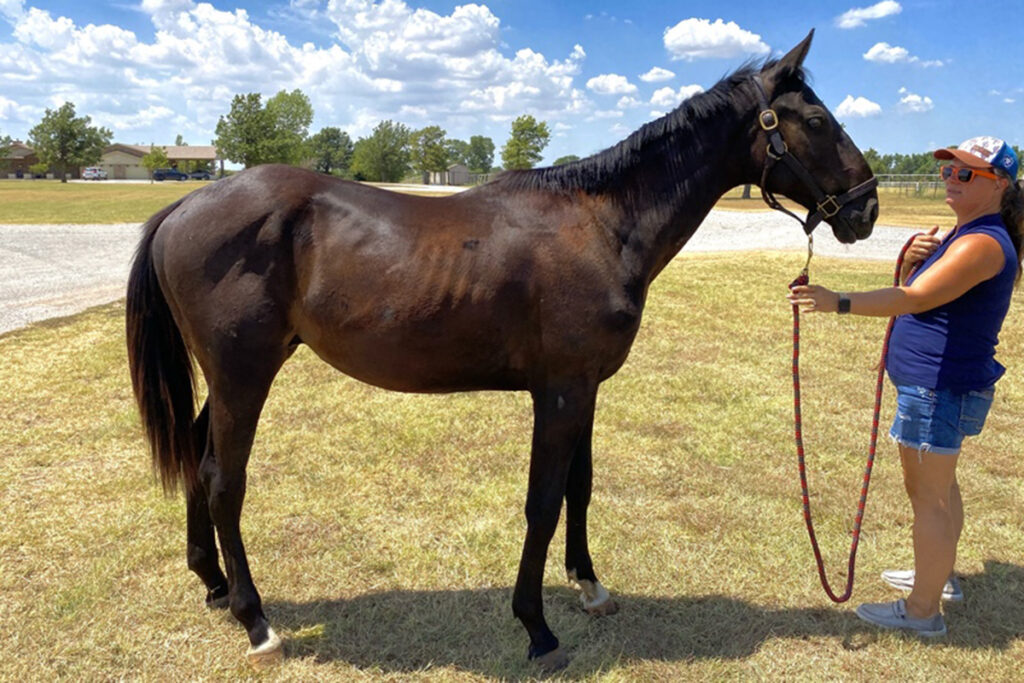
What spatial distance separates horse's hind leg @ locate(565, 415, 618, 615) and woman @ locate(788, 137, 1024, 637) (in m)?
1.27

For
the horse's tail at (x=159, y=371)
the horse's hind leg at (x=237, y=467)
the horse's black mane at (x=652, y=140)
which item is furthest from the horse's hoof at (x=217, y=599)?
the horse's black mane at (x=652, y=140)

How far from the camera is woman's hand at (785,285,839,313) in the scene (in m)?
2.79

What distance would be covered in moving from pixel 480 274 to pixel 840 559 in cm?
281

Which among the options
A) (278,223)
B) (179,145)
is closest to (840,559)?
(278,223)

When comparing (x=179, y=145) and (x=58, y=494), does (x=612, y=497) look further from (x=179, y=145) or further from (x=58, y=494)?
(x=179, y=145)

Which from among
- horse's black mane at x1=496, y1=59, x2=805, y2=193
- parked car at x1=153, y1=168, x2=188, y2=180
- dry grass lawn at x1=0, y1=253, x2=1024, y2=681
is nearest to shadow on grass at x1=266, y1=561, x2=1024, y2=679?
dry grass lawn at x1=0, y1=253, x2=1024, y2=681

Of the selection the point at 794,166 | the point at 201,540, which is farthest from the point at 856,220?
the point at 201,540

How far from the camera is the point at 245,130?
5728cm

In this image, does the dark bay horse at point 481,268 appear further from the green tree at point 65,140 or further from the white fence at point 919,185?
the green tree at point 65,140

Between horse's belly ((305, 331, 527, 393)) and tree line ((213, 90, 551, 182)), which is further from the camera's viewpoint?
tree line ((213, 90, 551, 182))

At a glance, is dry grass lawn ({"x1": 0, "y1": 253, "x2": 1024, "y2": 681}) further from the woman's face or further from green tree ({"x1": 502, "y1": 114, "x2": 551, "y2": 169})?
green tree ({"x1": 502, "y1": 114, "x2": 551, "y2": 169})

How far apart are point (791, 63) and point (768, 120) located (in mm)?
252

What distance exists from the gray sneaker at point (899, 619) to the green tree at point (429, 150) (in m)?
81.9

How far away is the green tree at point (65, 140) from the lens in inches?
3091
